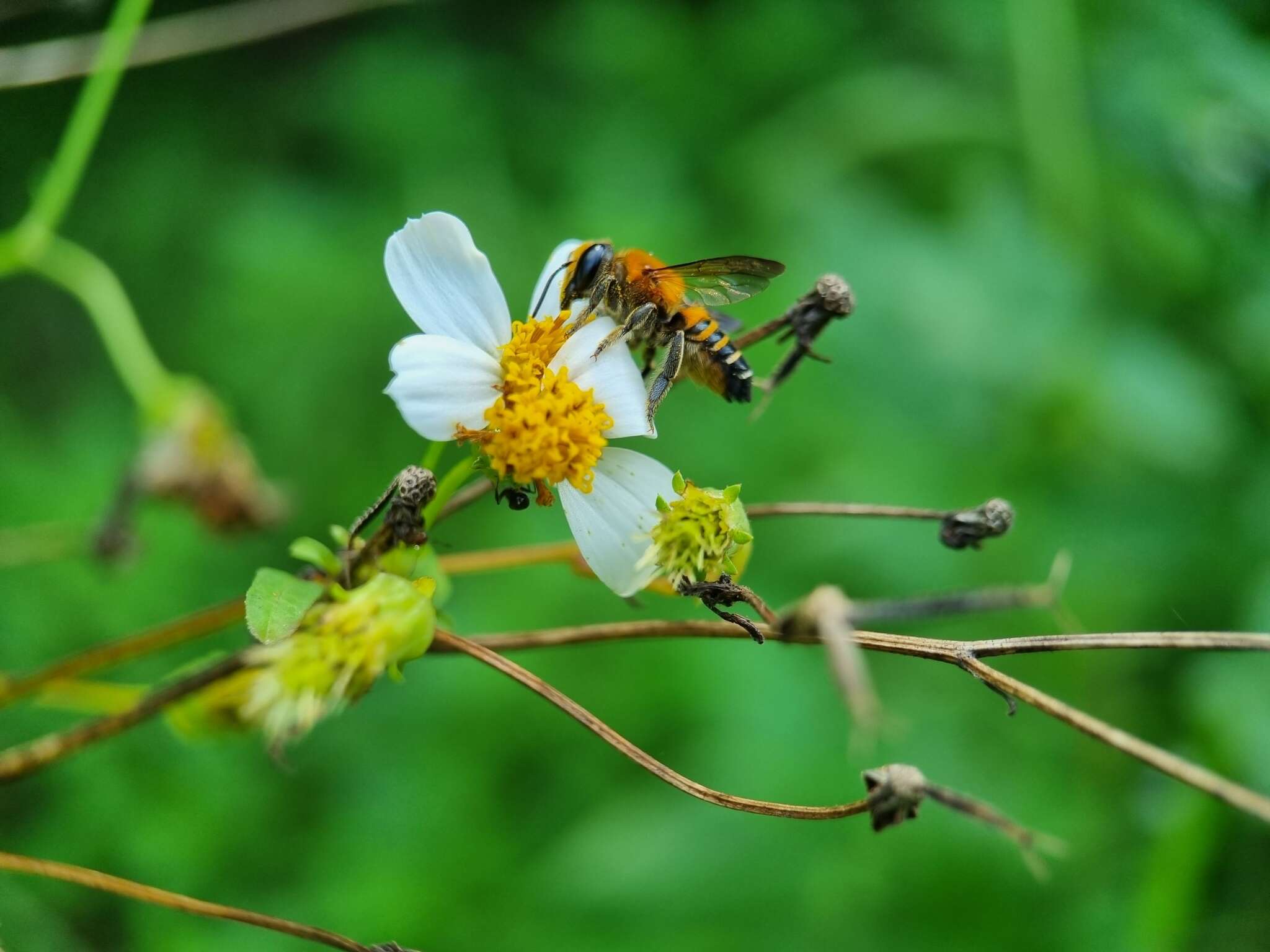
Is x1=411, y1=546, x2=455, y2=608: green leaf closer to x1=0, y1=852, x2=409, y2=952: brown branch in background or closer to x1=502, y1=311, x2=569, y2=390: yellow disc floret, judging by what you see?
x1=502, y1=311, x2=569, y2=390: yellow disc floret

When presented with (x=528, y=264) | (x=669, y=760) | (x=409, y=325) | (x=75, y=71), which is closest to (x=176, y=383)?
(x=75, y=71)

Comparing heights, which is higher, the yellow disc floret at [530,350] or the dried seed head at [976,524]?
the yellow disc floret at [530,350]

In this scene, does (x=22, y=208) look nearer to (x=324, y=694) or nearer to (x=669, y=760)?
(x=669, y=760)

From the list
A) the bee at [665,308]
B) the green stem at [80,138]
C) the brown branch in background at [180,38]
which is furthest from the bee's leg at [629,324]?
the brown branch in background at [180,38]

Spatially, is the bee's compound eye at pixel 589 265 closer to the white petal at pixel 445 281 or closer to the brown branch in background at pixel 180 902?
the white petal at pixel 445 281

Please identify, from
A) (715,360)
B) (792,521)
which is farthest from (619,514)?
(792,521)

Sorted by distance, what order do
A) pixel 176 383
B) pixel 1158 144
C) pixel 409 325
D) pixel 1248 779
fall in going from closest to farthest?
pixel 1248 779, pixel 176 383, pixel 1158 144, pixel 409 325
